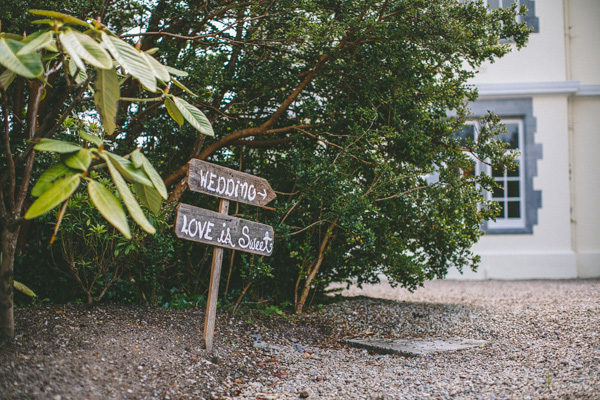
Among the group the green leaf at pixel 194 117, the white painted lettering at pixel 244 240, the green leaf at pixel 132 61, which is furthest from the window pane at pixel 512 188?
the green leaf at pixel 132 61

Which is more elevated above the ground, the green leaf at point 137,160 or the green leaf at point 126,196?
the green leaf at point 137,160

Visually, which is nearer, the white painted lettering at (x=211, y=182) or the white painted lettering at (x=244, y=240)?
the white painted lettering at (x=211, y=182)

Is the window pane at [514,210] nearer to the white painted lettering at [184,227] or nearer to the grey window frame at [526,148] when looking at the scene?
the grey window frame at [526,148]

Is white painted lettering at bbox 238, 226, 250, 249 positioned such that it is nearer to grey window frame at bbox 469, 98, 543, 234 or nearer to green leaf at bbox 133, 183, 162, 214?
green leaf at bbox 133, 183, 162, 214

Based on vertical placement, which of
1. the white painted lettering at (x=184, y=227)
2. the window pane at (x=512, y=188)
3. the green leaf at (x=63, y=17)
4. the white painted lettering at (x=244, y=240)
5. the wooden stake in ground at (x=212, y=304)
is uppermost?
the green leaf at (x=63, y=17)

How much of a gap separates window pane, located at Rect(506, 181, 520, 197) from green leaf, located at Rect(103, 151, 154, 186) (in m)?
8.23

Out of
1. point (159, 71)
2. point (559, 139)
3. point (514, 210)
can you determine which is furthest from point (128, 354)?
point (559, 139)

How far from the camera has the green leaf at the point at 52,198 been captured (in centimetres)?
164

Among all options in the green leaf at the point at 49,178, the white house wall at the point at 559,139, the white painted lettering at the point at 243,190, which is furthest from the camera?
the white house wall at the point at 559,139

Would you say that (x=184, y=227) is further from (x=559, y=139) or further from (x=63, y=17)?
(x=559, y=139)

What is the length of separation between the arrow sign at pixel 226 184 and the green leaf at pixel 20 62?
3.96 feet

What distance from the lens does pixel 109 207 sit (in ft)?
5.66

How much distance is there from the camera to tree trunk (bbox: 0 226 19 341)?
2.50 m

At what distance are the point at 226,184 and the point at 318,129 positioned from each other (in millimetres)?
1576
